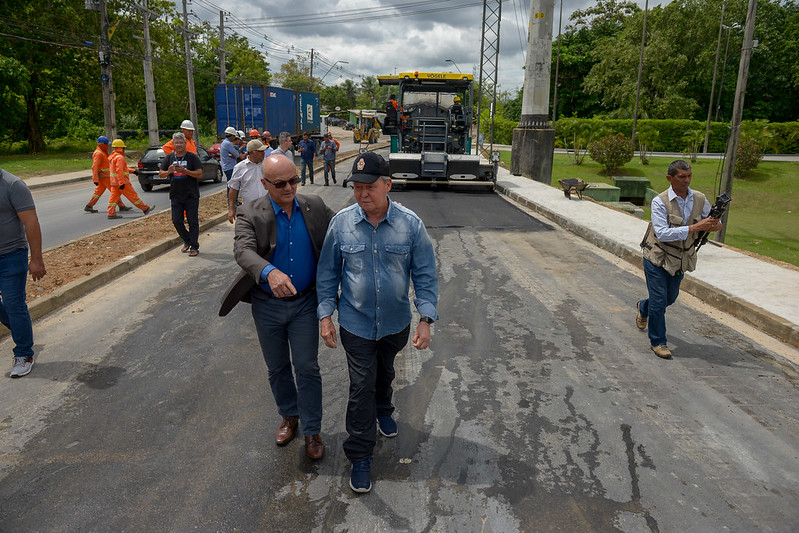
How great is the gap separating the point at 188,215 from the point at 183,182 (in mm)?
517

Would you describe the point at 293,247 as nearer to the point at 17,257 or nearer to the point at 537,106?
the point at 17,257

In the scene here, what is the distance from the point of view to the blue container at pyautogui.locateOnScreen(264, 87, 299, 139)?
2941 centimetres

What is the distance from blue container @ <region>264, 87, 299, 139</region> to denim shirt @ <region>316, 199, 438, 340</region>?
2760cm

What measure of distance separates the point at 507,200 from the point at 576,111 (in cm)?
5261

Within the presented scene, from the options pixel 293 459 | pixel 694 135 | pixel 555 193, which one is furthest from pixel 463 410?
pixel 694 135

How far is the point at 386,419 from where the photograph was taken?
3756mm

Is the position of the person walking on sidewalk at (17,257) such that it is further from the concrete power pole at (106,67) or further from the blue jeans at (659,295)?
the concrete power pole at (106,67)

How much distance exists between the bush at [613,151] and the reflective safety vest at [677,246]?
27159 mm

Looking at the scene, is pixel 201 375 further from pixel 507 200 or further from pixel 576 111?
pixel 576 111

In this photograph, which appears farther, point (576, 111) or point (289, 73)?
point (289, 73)

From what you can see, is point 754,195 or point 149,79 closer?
point 754,195

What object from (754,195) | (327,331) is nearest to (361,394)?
(327,331)

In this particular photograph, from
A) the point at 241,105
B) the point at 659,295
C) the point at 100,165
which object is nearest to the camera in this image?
the point at 659,295

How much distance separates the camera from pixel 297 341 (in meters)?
3.41
